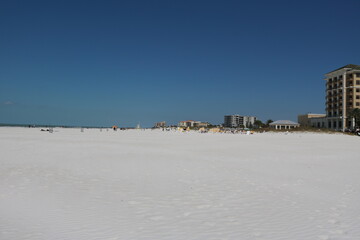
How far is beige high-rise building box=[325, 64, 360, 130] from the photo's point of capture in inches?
3071

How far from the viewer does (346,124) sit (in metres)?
76.7

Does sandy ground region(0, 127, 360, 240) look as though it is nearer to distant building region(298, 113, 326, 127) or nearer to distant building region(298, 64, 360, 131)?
distant building region(298, 64, 360, 131)

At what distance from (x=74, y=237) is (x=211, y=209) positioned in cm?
281

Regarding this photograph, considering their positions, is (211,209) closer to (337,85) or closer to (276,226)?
(276,226)

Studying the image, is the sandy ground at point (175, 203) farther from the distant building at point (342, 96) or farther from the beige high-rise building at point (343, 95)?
the beige high-rise building at point (343, 95)

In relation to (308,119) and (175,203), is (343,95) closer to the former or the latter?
(308,119)

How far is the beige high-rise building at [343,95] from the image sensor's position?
78.0 m

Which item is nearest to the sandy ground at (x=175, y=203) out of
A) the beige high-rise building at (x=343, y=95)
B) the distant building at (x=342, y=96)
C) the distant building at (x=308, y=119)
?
the distant building at (x=342, y=96)

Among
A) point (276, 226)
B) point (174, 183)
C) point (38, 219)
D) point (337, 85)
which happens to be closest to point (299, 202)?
point (276, 226)

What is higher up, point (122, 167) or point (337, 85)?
point (337, 85)

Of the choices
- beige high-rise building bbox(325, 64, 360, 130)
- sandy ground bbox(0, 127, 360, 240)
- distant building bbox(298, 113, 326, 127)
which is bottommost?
sandy ground bbox(0, 127, 360, 240)

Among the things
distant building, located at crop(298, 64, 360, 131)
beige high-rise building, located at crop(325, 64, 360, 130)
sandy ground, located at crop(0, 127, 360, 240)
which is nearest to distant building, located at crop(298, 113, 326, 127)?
distant building, located at crop(298, 64, 360, 131)

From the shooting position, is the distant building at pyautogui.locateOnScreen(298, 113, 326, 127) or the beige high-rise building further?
the distant building at pyautogui.locateOnScreen(298, 113, 326, 127)

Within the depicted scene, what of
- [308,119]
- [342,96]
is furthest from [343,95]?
[308,119]
